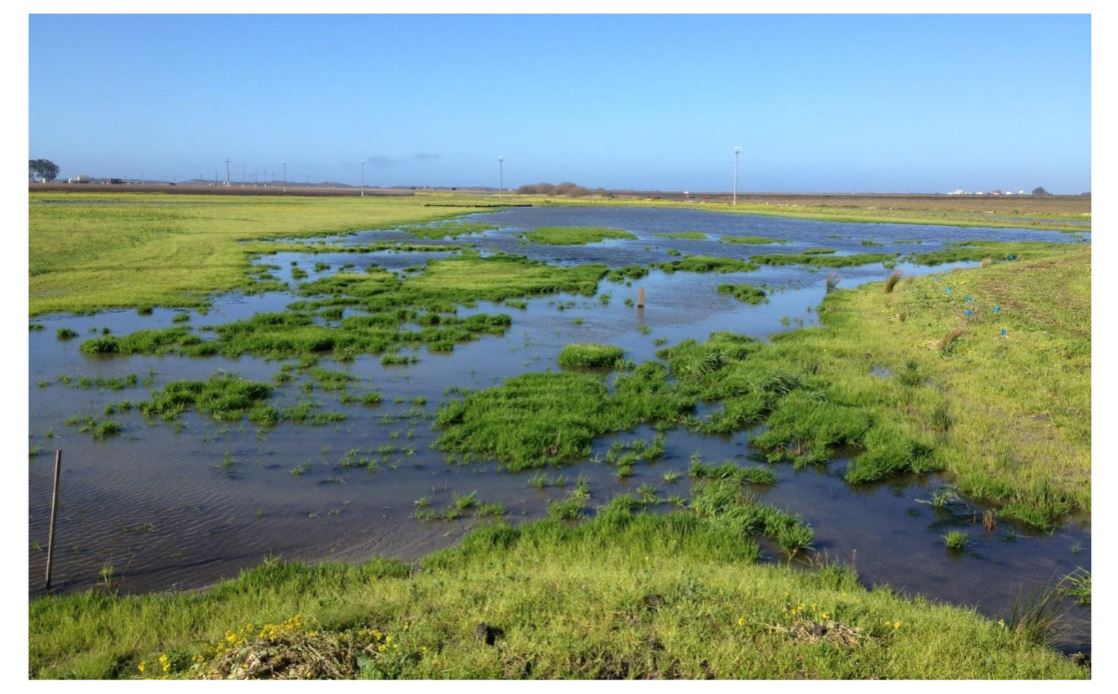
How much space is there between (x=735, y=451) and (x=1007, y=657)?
682cm

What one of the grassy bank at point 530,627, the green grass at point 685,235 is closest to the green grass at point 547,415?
the grassy bank at point 530,627

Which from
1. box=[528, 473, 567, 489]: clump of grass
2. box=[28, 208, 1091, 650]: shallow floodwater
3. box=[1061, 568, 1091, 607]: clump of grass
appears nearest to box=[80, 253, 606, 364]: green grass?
box=[28, 208, 1091, 650]: shallow floodwater

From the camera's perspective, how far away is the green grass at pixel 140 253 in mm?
A: 26875

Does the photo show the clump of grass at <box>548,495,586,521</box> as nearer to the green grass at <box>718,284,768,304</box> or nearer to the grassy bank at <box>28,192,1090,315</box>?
the grassy bank at <box>28,192,1090,315</box>

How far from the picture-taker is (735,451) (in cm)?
1293

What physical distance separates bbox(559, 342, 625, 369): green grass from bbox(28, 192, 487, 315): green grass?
15225 millimetres

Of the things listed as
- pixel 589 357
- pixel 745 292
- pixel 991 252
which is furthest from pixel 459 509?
pixel 991 252

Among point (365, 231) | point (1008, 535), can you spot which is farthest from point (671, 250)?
point (1008, 535)

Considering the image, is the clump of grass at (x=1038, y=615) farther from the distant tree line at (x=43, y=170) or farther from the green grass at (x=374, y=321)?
the distant tree line at (x=43, y=170)

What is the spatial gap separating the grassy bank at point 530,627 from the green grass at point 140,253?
2092cm

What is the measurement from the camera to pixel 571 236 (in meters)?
59.8

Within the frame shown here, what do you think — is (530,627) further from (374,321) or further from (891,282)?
(891,282)

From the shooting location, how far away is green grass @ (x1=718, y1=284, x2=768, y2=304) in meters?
30.9

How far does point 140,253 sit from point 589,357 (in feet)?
105
